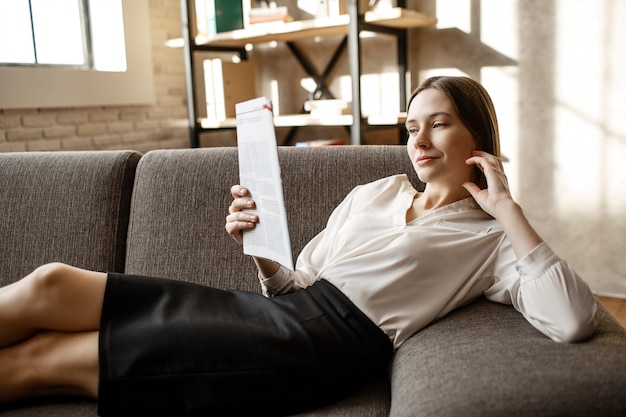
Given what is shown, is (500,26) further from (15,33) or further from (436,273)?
(15,33)

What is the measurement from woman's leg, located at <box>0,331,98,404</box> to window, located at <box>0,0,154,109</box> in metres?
2.02

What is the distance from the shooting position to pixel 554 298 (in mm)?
1150

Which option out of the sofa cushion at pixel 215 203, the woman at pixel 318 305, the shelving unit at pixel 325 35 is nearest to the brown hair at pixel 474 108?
the woman at pixel 318 305

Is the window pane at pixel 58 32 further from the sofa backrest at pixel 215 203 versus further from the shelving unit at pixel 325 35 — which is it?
the sofa backrest at pixel 215 203

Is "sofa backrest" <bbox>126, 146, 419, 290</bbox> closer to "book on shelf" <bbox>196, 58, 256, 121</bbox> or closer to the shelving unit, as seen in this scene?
the shelving unit

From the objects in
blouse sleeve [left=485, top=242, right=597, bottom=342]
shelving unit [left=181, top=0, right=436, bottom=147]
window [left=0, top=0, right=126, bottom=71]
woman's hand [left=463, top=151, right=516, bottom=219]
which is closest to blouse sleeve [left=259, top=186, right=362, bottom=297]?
woman's hand [left=463, top=151, right=516, bottom=219]

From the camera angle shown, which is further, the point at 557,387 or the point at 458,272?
the point at 458,272

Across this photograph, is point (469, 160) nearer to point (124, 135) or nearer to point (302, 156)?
point (302, 156)

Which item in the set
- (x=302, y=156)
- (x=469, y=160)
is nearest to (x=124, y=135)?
(x=302, y=156)

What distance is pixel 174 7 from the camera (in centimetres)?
384

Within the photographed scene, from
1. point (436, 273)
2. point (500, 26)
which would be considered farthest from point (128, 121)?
point (436, 273)

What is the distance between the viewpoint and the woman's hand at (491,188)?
1.31m

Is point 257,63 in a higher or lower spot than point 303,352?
higher

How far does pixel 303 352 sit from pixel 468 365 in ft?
1.10
